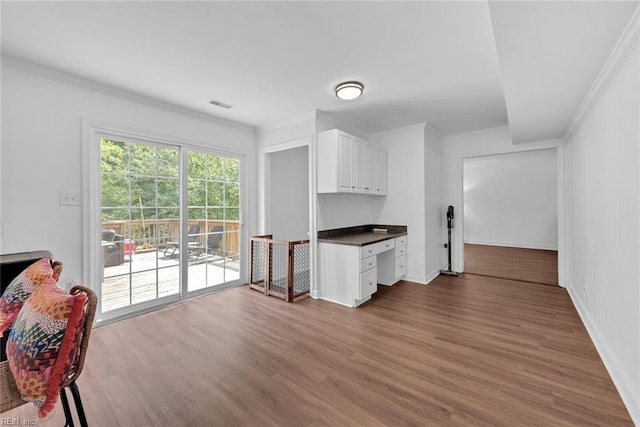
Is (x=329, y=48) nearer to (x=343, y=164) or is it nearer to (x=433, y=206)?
(x=343, y=164)

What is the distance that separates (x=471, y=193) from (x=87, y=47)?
9.13 m

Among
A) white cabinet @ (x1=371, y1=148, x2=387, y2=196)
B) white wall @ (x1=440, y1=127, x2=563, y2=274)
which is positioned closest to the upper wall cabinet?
white cabinet @ (x1=371, y1=148, x2=387, y2=196)

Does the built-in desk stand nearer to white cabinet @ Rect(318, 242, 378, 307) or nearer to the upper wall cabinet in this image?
white cabinet @ Rect(318, 242, 378, 307)

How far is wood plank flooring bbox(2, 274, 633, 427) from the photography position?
1566 millimetres

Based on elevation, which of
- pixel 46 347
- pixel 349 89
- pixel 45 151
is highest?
pixel 349 89

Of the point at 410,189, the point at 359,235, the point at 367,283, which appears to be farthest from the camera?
the point at 410,189

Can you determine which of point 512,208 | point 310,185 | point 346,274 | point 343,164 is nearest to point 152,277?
point 310,185

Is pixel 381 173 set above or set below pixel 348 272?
above

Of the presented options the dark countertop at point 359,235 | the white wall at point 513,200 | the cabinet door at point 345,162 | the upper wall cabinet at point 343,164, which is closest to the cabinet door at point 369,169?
the upper wall cabinet at point 343,164

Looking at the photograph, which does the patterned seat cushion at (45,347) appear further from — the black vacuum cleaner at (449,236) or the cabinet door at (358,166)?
the black vacuum cleaner at (449,236)

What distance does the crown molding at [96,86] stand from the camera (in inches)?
89.3

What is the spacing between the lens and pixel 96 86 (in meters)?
2.68

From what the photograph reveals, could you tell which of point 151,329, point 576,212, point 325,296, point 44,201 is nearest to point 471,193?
point 576,212

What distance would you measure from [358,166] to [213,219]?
7.10 ft
